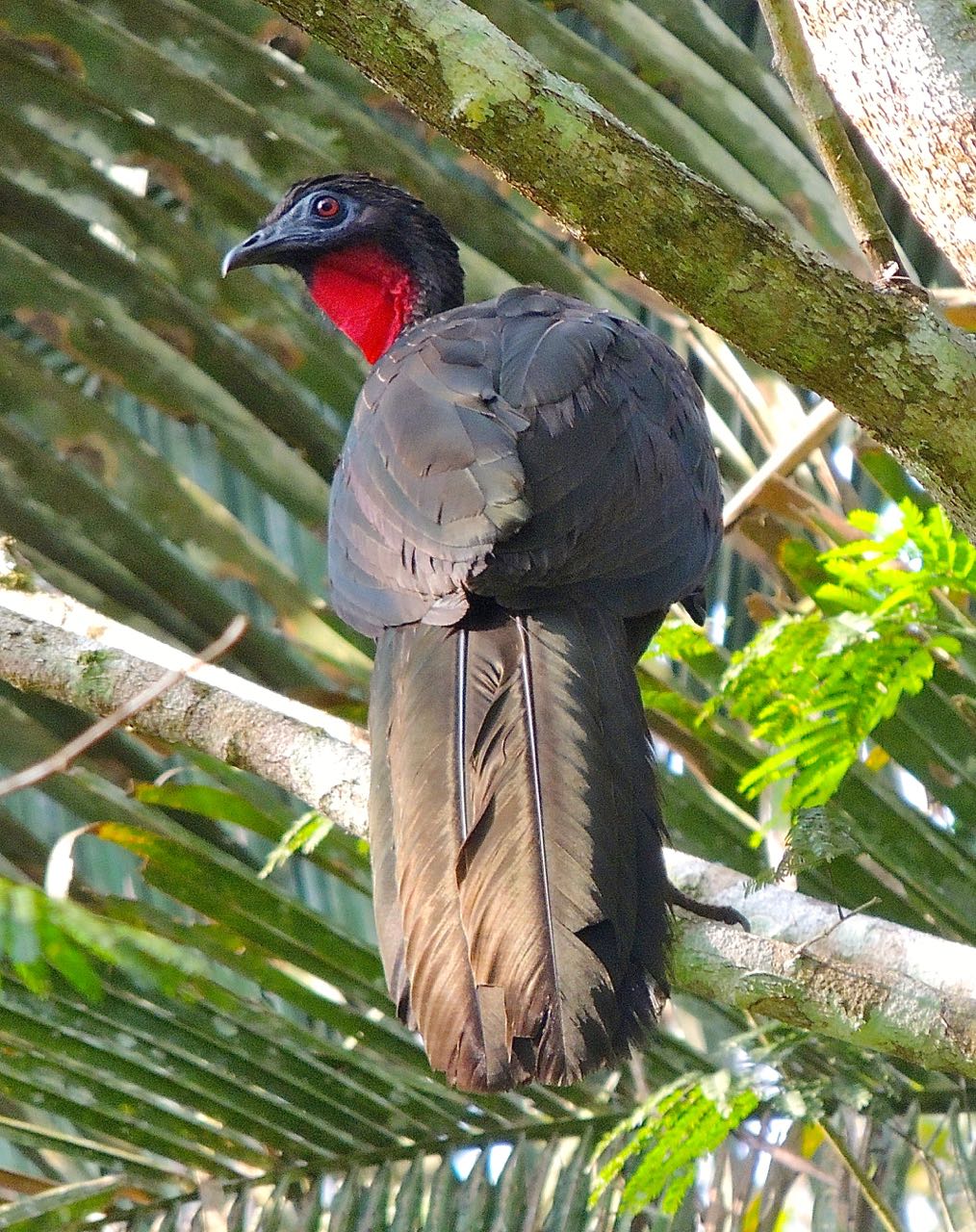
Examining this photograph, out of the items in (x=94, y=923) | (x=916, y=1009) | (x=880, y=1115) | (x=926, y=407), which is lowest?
(x=880, y=1115)

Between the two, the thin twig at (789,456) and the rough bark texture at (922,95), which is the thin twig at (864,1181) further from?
the rough bark texture at (922,95)

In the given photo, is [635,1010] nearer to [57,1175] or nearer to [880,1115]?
[880,1115]

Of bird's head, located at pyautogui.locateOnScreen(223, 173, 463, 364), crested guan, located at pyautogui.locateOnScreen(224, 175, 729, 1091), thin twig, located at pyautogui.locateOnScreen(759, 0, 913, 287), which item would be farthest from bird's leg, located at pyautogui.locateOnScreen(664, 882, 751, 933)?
bird's head, located at pyautogui.locateOnScreen(223, 173, 463, 364)

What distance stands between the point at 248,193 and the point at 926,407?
2935 millimetres

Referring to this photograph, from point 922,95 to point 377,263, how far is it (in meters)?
2.46

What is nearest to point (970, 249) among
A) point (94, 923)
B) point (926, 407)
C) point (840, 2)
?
point (926, 407)

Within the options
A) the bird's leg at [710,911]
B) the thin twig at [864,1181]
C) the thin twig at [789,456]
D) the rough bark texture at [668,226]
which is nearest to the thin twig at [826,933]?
the bird's leg at [710,911]

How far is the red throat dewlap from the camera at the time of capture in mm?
4656

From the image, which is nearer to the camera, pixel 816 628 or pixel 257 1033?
pixel 816 628

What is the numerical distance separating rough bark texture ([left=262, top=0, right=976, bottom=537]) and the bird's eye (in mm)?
2208

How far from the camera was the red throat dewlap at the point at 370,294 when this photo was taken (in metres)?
4.66

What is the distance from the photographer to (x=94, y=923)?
141 centimetres

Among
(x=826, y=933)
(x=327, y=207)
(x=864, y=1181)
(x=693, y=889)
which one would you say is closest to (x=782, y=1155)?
(x=864, y=1181)

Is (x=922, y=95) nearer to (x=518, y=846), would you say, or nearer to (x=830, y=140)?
(x=830, y=140)
